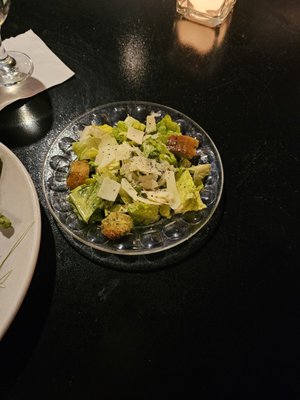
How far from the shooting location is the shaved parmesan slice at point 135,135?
1.00 meters

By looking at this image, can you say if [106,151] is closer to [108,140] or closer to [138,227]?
[108,140]

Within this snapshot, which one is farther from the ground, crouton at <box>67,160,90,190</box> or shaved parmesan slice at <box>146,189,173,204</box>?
shaved parmesan slice at <box>146,189,173,204</box>

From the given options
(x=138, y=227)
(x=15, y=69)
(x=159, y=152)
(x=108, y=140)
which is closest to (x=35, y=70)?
(x=15, y=69)

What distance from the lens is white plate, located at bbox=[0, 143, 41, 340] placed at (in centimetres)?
75

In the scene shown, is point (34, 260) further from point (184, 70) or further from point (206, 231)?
point (184, 70)

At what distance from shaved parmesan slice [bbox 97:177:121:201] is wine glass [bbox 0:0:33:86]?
52 cm

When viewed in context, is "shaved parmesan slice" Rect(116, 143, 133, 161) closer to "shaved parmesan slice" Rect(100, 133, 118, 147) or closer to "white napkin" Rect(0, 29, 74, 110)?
"shaved parmesan slice" Rect(100, 133, 118, 147)

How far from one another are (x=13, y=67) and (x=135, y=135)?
49 cm

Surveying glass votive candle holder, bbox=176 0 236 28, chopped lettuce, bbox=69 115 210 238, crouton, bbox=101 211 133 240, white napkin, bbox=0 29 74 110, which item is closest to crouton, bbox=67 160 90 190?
chopped lettuce, bbox=69 115 210 238

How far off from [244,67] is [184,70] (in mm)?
194

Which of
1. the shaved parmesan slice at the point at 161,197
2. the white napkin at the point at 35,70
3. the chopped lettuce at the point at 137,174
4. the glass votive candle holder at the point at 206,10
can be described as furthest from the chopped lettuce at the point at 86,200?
the glass votive candle holder at the point at 206,10

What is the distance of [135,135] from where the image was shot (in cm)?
100

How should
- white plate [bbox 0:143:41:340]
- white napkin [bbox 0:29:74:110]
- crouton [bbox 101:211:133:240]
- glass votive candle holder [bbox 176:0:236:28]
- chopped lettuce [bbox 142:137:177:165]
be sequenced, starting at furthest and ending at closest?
glass votive candle holder [bbox 176:0:236:28]
white napkin [bbox 0:29:74:110]
chopped lettuce [bbox 142:137:177:165]
crouton [bbox 101:211:133:240]
white plate [bbox 0:143:41:340]

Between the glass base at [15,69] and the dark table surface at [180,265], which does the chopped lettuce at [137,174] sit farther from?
the glass base at [15,69]
